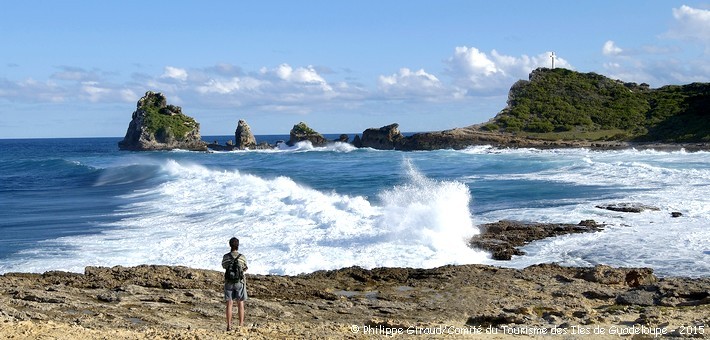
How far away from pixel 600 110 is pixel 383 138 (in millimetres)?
27724

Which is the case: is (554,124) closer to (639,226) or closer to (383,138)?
(383,138)

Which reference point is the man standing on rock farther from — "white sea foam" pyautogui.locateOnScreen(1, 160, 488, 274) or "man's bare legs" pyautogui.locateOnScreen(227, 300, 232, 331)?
"white sea foam" pyautogui.locateOnScreen(1, 160, 488, 274)

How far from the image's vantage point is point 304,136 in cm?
10494

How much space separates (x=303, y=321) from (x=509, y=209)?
15.3 metres

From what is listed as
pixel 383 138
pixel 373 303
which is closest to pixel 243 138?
pixel 383 138

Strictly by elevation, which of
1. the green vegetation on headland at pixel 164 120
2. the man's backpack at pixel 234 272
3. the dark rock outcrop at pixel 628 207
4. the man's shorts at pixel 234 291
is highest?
the green vegetation on headland at pixel 164 120

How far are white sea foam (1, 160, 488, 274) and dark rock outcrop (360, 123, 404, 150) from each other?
209ft

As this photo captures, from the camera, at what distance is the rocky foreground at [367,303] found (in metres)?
9.56

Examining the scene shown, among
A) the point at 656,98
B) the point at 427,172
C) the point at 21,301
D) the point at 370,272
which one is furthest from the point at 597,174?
the point at 656,98

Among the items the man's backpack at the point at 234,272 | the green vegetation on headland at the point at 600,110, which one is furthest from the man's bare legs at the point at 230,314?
the green vegetation on headland at the point at 600,110

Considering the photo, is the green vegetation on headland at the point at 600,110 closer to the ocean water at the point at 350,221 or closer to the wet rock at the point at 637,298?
the ocean water at the point at 350,221

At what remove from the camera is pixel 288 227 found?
68.6 feet

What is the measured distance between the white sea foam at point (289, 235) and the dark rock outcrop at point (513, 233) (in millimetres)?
423

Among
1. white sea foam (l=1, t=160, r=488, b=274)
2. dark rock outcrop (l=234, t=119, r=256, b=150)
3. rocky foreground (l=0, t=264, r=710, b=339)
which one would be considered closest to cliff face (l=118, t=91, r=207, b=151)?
dark rock outcrop (l=234, t=119, r=256, b=150)
